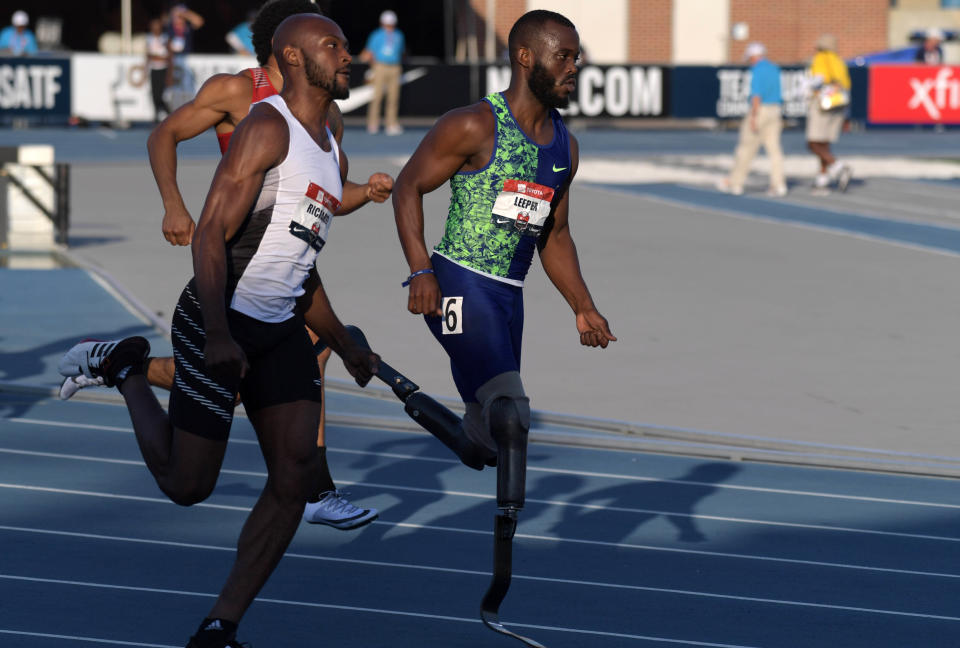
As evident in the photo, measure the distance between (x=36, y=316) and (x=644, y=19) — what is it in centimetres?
3203

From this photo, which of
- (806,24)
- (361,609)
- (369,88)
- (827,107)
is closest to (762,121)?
(827,107)

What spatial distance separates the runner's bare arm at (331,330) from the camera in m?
5.42

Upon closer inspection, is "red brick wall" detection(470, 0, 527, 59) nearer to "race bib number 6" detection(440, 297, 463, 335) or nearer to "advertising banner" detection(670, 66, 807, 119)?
"advertising banner" detection(670, 66, 807, 119)

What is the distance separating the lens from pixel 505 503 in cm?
524

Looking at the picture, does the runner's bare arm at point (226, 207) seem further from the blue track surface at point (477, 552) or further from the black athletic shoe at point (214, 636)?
the blue track surface at point (477, 552)

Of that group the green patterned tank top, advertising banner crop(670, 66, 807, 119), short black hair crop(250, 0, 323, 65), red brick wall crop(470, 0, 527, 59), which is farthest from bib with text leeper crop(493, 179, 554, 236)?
red brick wall crop(470, 0, 527, 59)

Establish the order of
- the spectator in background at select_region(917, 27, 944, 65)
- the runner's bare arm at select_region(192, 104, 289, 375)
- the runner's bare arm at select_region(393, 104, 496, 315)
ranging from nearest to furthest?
1. the runner's bare arm at select_region(192, 104, 289, 375)
2. the runner's bare arm at select_region(393, 104, 496, 315)
3. the spectator in background at select_region(917, 27, 944, 65)

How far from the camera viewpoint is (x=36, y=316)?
11.8 metres

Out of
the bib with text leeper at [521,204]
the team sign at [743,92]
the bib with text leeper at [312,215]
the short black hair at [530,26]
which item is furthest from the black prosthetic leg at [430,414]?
the team sign at [743,92]

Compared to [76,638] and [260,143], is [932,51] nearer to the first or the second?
[260,143]

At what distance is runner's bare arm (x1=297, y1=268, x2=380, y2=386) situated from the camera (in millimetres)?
5422

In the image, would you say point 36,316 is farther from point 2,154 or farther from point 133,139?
point 133,139

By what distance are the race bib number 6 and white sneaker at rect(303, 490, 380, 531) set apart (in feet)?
3.60

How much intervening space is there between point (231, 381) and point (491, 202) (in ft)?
3.94
